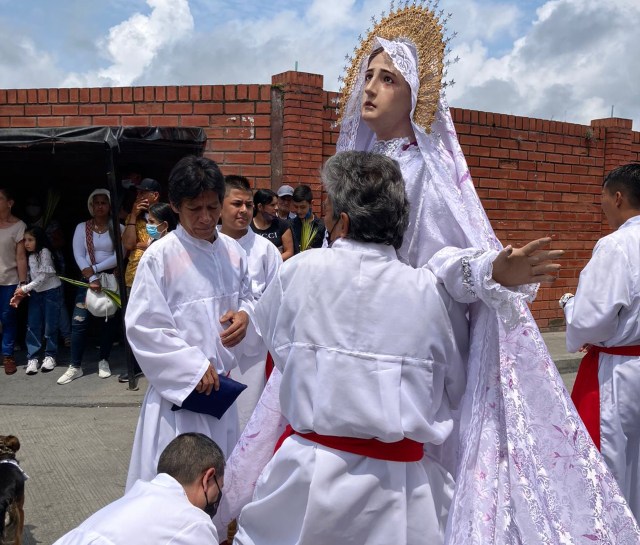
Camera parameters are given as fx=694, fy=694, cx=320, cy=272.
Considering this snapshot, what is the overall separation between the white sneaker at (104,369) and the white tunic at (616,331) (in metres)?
4.67

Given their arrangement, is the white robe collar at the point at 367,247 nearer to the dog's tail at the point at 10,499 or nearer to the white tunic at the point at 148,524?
the white tunic at the point at 148,524

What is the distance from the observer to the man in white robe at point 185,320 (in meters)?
2.83

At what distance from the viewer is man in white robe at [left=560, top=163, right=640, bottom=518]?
3.25 m

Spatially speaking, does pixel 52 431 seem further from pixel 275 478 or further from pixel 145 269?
pixel 275 478

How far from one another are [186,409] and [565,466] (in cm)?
155

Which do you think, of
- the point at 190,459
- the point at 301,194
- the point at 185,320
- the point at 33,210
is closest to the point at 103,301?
the point at 33,210

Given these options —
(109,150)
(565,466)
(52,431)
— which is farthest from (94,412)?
(565,466)

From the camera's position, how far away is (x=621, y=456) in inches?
134

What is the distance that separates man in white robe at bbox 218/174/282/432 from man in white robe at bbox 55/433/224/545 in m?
1.51

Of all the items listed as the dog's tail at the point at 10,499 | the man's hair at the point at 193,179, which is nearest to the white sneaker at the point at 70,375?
the dog's tail at the point at 10,499

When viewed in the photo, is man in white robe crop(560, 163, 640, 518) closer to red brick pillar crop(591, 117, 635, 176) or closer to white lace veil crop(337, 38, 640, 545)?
white lace veil crop(337, 38, 640, 545)

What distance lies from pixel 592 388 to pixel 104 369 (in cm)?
478

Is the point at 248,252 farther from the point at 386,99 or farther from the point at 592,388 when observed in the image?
the point at 592,388

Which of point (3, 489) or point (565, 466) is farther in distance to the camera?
point (3, 489)
